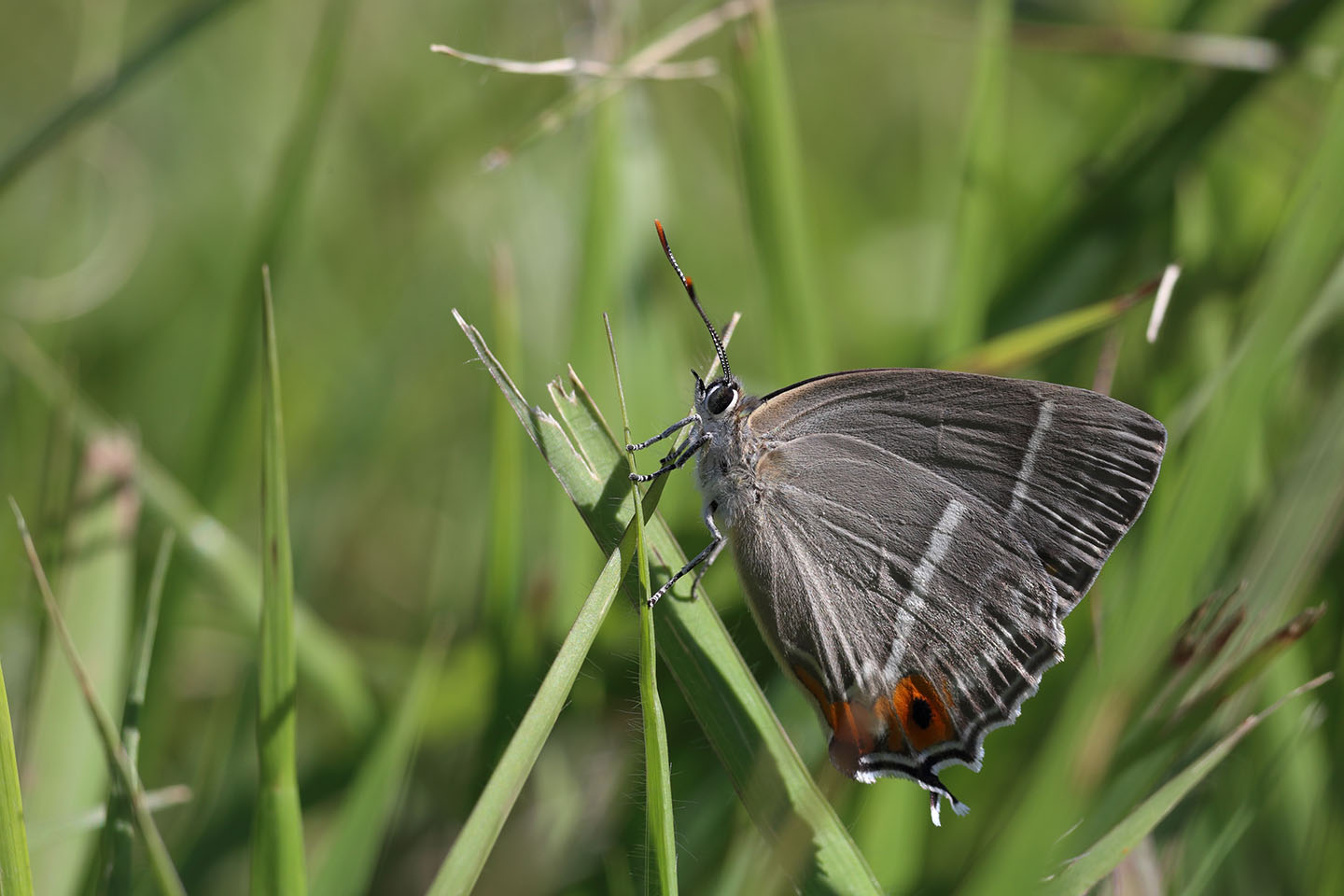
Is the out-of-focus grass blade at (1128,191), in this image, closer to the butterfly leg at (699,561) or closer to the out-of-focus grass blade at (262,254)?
the butterfly leg at (699,561)

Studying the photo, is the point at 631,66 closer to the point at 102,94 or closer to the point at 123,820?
the point at 102,94

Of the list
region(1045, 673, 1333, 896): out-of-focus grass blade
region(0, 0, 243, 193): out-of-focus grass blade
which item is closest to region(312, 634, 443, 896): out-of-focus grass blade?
region(1045, 673, 1333, 896): out-of-focus grass blade

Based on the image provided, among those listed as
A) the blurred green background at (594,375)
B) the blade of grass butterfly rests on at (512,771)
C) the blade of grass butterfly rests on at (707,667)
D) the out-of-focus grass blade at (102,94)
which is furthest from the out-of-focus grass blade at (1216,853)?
the out-of-focus grass blade at (102,94)

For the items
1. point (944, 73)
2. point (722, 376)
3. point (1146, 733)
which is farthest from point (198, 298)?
point (944, 73)

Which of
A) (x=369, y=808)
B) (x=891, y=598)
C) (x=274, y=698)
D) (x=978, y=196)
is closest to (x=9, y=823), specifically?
(x=274, y=698)

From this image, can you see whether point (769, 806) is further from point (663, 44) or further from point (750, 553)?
point (663, 44)
